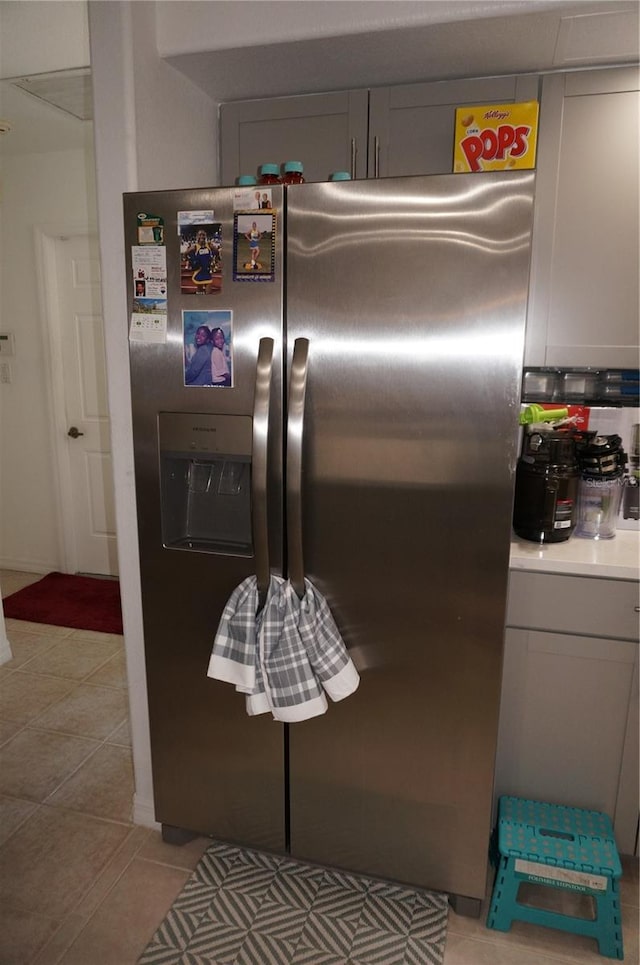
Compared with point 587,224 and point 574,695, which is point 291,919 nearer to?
point 574,695

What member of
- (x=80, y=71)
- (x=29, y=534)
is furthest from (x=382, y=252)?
(x=29, y=534)

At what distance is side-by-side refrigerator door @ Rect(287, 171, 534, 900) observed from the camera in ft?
4.72

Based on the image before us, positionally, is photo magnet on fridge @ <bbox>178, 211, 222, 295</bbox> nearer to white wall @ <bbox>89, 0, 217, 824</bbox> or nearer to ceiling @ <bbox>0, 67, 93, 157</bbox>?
white wall @ <bbox>89, 0, 217, 824</bbox>

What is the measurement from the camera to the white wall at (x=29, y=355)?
3.73 metres

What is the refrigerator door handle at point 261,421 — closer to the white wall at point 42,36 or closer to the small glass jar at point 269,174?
the small glass jar at point 269,174

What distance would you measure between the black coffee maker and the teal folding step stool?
0.80 metres

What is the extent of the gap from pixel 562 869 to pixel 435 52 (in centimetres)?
220

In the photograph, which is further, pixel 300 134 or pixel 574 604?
pixel 300 134

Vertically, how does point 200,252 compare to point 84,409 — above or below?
above

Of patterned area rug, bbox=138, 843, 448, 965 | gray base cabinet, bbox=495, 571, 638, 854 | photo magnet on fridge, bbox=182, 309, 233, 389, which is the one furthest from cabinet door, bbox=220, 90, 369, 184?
patterned area rug, bbox=138, 843, 448, 965

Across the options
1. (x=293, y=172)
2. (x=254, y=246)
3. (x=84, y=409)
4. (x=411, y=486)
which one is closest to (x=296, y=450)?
(x=411, y=486)

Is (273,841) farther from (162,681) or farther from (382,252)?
(382,252)

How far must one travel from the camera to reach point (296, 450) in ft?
5.08

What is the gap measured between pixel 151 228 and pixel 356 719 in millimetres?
1352
